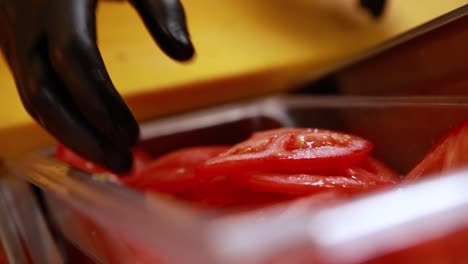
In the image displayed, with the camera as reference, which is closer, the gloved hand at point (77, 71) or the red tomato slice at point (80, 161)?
the gloved hand at point (77, 71)

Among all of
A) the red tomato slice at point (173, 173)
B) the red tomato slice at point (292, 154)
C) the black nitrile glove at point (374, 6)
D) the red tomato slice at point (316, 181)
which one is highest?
the black nitrile glove at point (374, 6)

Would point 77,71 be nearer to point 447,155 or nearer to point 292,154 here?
point 292,154

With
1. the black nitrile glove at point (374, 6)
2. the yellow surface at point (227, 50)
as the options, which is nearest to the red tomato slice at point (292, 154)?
the yellow surface at point (227, 50)

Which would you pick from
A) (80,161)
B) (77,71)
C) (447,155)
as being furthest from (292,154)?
(80,161)

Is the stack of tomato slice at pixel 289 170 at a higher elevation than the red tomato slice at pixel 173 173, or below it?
higher

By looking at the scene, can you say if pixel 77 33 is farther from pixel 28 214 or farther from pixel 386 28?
pixel 386 28

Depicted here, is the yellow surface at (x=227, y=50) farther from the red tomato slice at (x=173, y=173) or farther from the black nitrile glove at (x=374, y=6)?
the red tomato slice at (x=173, y=173)

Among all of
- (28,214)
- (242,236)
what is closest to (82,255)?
(28,214)

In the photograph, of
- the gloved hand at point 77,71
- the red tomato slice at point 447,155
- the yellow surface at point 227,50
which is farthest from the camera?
the yellow surface at point 227,50
